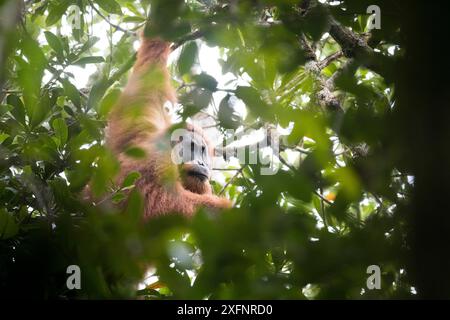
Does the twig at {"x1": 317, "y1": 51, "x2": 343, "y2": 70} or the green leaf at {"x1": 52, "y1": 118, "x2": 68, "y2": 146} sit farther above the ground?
the twig at {"x1": 317, "y1": 51, "x2": 343, "y2": 70}

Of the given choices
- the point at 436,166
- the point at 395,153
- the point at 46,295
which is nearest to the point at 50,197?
the point at 46,295

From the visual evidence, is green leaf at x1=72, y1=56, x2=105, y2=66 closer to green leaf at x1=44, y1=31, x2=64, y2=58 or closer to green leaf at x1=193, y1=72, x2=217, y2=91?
green leaf at x1=44, y1=31, x2=64, y2=58

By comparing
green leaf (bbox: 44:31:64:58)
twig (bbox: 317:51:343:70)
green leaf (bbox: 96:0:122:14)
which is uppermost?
green leaf (bbox: 96:0:122:14)

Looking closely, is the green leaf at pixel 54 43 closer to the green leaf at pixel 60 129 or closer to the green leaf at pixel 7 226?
the green leaf at pixel 60 129

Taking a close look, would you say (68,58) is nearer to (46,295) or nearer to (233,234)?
(46,295)

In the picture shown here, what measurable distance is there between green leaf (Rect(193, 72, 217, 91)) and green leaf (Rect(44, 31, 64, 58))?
8.82 ft

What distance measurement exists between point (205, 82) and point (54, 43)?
8.97 feet

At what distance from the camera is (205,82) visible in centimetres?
176

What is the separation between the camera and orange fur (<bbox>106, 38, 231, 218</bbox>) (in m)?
4.32

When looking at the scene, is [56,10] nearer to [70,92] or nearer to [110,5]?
[110,5]

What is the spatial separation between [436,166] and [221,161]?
509 cm

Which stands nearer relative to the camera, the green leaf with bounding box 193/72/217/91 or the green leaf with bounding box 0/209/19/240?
the green leaf with bounding box 193/72/217/91

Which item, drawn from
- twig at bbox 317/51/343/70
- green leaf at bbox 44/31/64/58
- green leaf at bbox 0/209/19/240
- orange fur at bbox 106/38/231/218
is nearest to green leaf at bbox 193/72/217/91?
green leaf at bbox 0/209/19/240

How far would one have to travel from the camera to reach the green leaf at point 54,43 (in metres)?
4.02
